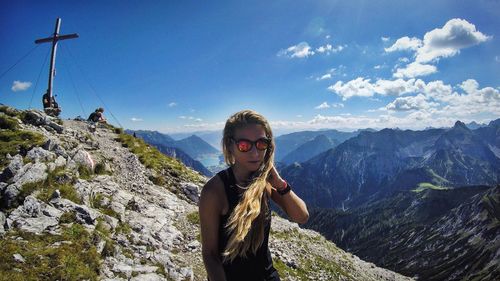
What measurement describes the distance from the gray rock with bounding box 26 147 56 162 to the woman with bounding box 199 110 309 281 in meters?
14.5

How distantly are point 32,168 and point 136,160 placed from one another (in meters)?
11.5

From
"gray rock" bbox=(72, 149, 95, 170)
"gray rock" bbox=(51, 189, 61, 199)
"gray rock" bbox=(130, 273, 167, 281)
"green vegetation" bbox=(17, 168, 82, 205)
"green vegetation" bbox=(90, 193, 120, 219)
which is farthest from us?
"gray rock" bbox=(72, 149, 95, 170)

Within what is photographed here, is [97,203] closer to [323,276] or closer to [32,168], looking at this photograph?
[32,168]

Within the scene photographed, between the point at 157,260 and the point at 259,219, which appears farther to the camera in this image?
the point at 157,260

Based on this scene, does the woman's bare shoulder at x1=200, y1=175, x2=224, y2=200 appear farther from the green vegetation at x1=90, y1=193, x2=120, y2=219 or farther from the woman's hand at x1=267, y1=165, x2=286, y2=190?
the green vegetation at x1=90, y1=193, x2=120, y2=219

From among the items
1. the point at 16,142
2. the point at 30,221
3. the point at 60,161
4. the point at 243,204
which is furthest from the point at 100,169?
the point at 243,204

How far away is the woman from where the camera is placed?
14.0 ft

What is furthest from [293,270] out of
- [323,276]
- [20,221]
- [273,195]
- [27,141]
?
[27,141]

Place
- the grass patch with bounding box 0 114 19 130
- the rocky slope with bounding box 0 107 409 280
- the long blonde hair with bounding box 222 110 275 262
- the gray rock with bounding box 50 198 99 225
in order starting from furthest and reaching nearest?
1. the grass patch with bounding box 0 114 19 130
2. the gray rock with bounding box 50 198 99 225
3. the rocky slope with bounding box 0 107 409 280
4. the long blonde hair with bounding box 222 110 275 262

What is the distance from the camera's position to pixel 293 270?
18.2 m

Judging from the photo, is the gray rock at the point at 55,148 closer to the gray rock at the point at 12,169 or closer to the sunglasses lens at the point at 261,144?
the gray rock at the point at 12,169

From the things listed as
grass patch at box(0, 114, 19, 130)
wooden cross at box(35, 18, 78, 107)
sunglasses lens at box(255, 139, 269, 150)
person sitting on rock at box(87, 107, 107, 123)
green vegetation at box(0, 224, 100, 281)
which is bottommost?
green vegetation at box(0, 224, 100, 281)

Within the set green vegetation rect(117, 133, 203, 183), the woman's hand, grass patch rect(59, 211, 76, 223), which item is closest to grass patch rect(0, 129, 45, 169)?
grass patch rect(59, 211, 76, 223)

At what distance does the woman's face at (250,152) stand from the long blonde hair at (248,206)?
76 mm
